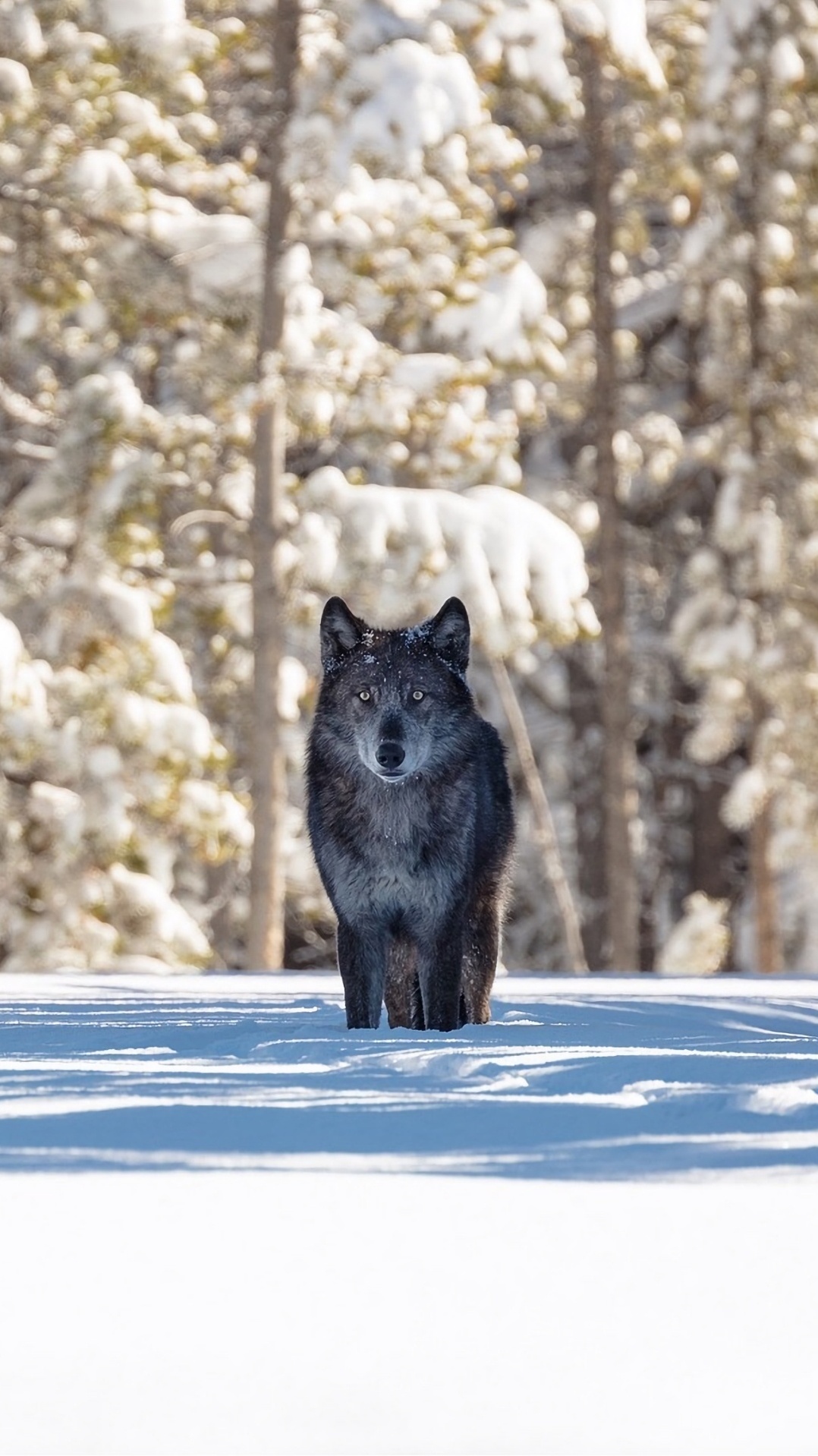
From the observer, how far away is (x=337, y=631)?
6.48m

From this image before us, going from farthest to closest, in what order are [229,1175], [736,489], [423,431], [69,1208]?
[736,489], [423,431], [229,1175], [69,1208]

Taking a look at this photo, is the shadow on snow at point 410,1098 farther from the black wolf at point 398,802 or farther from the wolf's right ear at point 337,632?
the wolf's right ear at point 337,632

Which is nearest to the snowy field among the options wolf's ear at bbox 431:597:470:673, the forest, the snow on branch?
wolf's ear at bbox 431:597:470:673

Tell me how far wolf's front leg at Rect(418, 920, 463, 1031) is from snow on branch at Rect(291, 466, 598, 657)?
11.1m

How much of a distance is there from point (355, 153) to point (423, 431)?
3.80 meters

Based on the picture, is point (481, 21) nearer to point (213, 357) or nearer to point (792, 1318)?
point (213, 357)

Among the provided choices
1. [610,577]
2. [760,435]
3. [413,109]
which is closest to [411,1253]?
[413,109]

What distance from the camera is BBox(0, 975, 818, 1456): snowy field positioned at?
265cm

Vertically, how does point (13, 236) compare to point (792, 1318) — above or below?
above

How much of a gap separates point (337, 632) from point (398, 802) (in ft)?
2.10

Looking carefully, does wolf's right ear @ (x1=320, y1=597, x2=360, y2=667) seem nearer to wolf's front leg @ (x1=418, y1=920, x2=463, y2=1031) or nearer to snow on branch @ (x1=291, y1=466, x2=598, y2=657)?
wolf's front leg @ (x1=418, y1=920, x2=463, y2=1031)

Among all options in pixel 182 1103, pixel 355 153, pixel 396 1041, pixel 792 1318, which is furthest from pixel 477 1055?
pixel 355 153

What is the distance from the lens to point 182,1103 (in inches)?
180

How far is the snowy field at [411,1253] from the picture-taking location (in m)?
2.65
